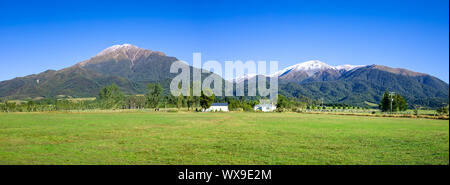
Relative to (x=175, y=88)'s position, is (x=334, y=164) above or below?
below

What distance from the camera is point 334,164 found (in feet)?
40.5

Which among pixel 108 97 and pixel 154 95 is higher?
pixel 154 95

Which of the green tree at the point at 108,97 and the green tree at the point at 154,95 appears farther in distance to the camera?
the green tree at the point at 108,97

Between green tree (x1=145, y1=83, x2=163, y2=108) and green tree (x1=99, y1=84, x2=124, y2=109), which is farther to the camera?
green tree (x1=99, y1=84, x2=124, y2=109)

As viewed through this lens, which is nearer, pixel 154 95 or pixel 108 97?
pixel 154 95

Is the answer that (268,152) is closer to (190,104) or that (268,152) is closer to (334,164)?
(334,164)
